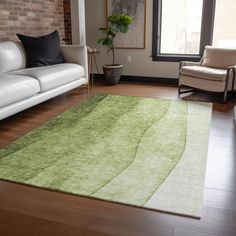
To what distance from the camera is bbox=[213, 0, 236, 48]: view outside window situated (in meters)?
4.62

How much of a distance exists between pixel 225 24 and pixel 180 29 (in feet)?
2.42

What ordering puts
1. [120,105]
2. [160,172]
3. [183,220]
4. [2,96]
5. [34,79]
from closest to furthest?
[183,220] → [160,172] → [2,96] → [34,79] → [120,105]

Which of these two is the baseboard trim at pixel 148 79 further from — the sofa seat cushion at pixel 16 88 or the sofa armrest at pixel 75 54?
the sofa seat cushion at pixel 16 88

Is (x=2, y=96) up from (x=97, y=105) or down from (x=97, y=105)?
up

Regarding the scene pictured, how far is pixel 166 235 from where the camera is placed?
147 centimetres

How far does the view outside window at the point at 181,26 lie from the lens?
4.83m

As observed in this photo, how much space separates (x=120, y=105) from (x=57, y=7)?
248cm

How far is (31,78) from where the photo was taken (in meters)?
3.19

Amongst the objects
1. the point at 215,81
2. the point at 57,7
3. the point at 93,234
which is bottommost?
the point at 93,234

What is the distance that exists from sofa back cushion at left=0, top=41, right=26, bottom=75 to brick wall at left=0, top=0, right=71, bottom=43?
33cm

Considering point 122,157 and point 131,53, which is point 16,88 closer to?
point 122,157

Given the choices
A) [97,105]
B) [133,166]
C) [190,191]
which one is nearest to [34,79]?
[97,105]

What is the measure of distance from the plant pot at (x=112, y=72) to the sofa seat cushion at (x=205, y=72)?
1.17 metres

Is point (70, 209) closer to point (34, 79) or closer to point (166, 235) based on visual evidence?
point (166, 235)
